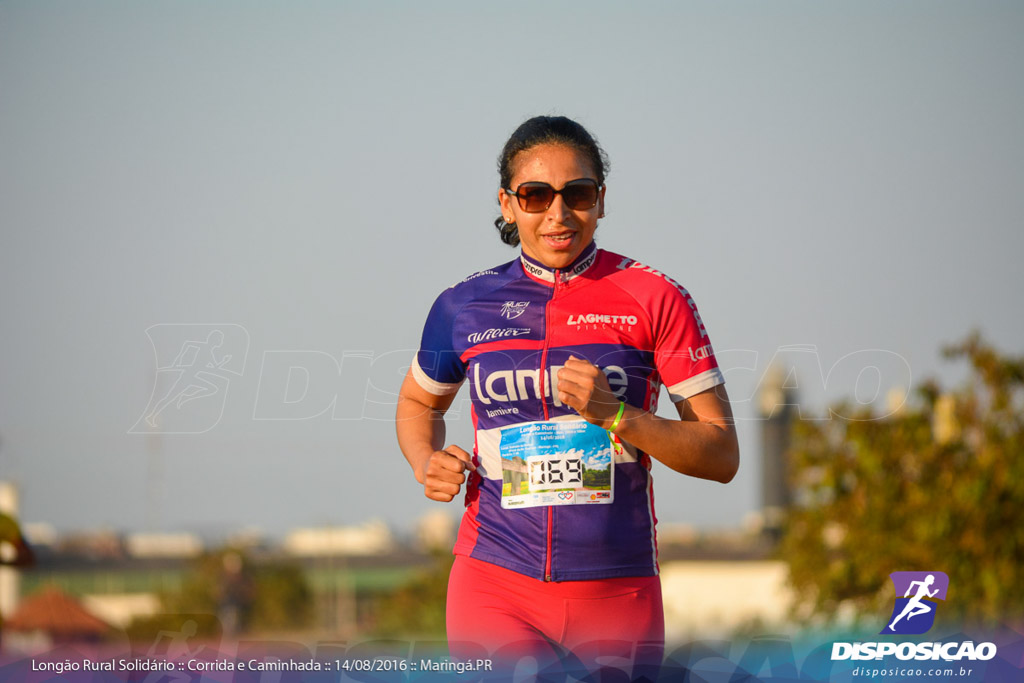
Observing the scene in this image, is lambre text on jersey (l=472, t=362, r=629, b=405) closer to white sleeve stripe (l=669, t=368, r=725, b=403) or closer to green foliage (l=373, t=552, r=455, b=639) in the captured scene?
white sleeve stripe (l=669, t=368, r=725, b=403)

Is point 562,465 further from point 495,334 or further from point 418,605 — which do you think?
point 418,605

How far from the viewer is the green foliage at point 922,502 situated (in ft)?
57.1

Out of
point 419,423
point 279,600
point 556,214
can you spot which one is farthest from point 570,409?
point 279,600

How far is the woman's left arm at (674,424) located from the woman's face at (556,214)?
1.82ft

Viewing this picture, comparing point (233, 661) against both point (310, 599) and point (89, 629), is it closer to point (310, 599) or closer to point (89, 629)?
point (89, 629)

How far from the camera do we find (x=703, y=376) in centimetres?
383

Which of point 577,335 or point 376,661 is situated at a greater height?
point 577,335

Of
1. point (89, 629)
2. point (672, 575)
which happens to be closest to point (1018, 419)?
point (89, 629)

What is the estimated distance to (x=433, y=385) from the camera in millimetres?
4352

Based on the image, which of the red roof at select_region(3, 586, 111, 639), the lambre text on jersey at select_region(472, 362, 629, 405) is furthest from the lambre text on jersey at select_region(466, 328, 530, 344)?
the red roof at select_region(3, 586, 111, 639)

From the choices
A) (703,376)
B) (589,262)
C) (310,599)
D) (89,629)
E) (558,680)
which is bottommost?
(310,599)

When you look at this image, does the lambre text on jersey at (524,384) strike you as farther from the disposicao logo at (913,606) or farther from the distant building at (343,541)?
the distant building at (343,541)

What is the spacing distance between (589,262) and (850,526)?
17092 millimetres

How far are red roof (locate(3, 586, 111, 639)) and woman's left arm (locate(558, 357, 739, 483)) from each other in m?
5.76
